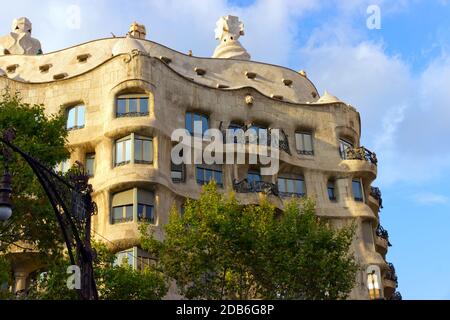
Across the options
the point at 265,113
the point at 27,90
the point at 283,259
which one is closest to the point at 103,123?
the point at 27,90

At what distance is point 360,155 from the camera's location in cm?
3819

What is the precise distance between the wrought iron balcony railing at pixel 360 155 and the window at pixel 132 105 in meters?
12.3

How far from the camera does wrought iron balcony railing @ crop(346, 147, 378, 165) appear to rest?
38.1 metres

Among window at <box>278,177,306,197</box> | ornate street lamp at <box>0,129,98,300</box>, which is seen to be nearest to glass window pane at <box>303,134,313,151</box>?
window at <box>278,177,306,197</box>

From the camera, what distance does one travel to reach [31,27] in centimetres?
4862

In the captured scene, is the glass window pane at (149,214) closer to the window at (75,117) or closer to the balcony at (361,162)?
the window at (75,117)

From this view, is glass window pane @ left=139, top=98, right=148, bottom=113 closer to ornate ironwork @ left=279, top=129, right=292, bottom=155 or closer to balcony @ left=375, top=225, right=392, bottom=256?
ornate ironwork @ left=279, top=129, right=292, bottom=155

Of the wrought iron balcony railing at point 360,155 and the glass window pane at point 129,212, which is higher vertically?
the wrought iron balcony railing at point 360,155

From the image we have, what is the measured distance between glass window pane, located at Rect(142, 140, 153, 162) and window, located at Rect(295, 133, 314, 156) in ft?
31.3

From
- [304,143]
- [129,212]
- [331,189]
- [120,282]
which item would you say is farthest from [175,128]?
[120,282]

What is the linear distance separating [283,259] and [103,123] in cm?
1335

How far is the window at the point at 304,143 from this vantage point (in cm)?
3784

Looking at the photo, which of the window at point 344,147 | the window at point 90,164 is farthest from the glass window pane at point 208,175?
the window at point 344,147
